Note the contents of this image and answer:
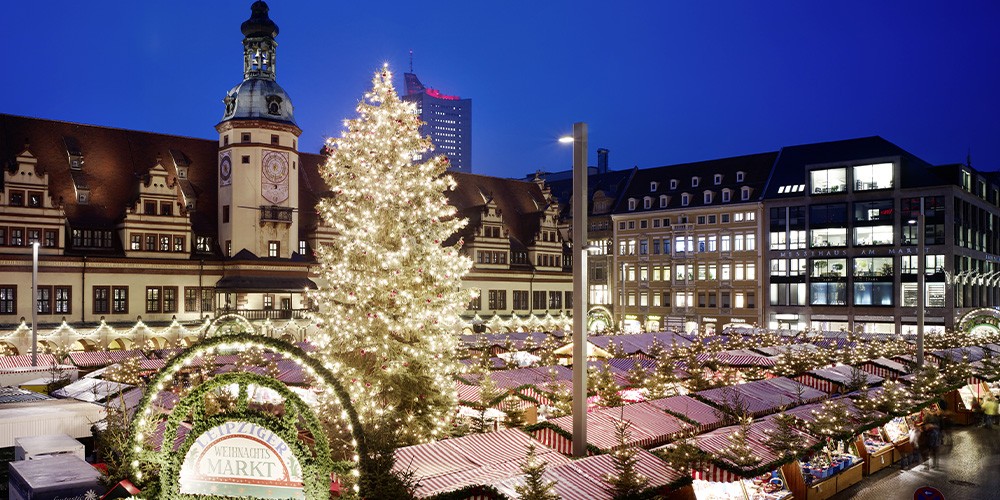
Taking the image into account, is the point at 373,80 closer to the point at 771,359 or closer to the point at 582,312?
the point at 582,312

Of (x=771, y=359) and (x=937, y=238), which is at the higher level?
(x=937, y=238)

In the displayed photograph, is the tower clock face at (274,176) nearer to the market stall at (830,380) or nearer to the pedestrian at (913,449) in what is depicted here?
the market stall at (830,380)

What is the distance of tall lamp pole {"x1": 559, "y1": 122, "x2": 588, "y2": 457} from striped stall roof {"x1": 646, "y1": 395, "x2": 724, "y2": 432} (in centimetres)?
456

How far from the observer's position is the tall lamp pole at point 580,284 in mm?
12250

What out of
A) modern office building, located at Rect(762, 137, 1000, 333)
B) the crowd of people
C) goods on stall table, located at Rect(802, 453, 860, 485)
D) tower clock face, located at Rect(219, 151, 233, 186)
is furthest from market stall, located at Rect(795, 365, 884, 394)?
modern office building, located at Rect(762, 137, 1000, 333)

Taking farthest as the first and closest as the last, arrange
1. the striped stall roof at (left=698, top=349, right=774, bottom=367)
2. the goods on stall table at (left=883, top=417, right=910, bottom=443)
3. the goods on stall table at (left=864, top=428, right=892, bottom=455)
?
the striped stall roof at (left=698, top=349, right=774, bottom=367) → the goods on stall table at (left=883, top=417, right=910, bottom=443) → the goods on stall table at (left=864, top=428, right=892, bottom=455)

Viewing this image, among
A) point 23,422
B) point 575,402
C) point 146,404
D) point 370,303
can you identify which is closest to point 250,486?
point 146,404

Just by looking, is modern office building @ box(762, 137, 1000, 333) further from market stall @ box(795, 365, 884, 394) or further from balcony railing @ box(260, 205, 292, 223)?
market stall @ box(795, 365, 884, 394)

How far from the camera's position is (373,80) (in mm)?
18391

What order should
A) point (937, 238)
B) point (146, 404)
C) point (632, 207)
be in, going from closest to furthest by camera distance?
point (146, 404) < point (937, 238) < point (632, 207)

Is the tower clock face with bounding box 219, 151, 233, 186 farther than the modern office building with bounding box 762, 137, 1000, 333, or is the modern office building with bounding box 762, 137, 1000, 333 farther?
the modern office building with bounding box 762, 137, 1000, 333

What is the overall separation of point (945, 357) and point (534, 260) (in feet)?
125

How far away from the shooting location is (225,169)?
159ft

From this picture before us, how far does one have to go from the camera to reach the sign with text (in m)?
8.37
